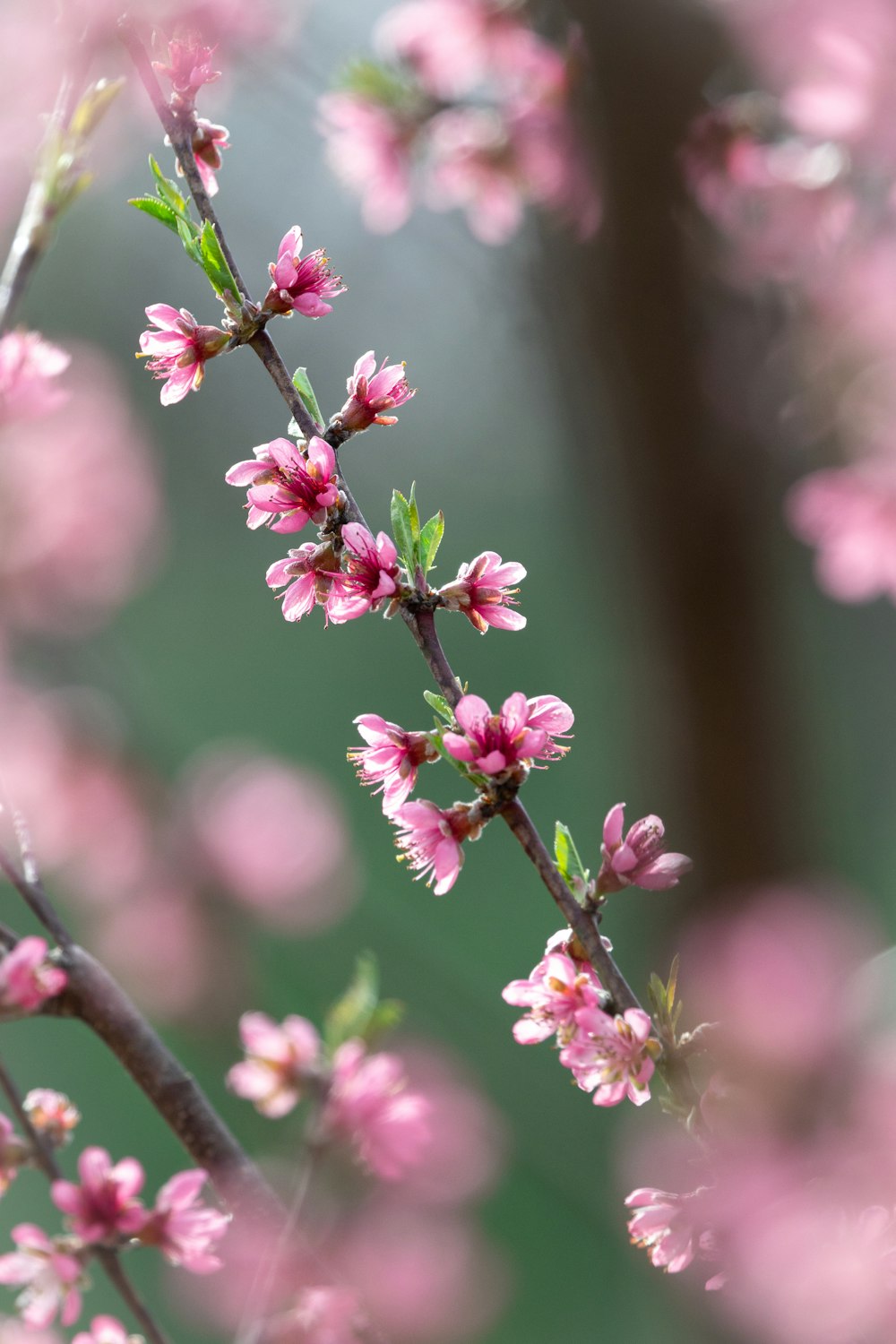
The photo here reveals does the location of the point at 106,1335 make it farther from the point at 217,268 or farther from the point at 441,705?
the point at 217,268

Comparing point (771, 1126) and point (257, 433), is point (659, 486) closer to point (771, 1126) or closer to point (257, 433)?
point (771, 1126)

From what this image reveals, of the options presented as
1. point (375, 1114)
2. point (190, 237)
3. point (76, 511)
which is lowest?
point (375, 1114)

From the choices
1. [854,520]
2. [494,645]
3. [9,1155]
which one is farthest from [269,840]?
[494,645]

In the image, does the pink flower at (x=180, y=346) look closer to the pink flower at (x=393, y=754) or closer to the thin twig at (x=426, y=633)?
the thin twig at (x=426, y=633)

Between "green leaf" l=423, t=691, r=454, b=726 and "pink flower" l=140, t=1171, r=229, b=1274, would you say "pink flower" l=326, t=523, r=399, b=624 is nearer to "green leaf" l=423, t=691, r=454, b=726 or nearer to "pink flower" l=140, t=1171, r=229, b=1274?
"green leaf" l=423, t=691, r=454, b=726

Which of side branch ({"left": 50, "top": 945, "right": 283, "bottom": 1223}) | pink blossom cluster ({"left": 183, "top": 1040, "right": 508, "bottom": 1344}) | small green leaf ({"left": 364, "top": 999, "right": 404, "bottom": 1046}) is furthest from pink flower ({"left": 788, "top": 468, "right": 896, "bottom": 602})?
side branch ({"left": 50, "top": 945, "right": 283, "bottom": 1223})

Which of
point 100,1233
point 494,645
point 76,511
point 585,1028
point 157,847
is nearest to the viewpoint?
point 585,1028

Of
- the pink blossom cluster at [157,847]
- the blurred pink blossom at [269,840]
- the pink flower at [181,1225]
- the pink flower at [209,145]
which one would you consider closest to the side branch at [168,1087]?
the pink flower at [181,1225]
